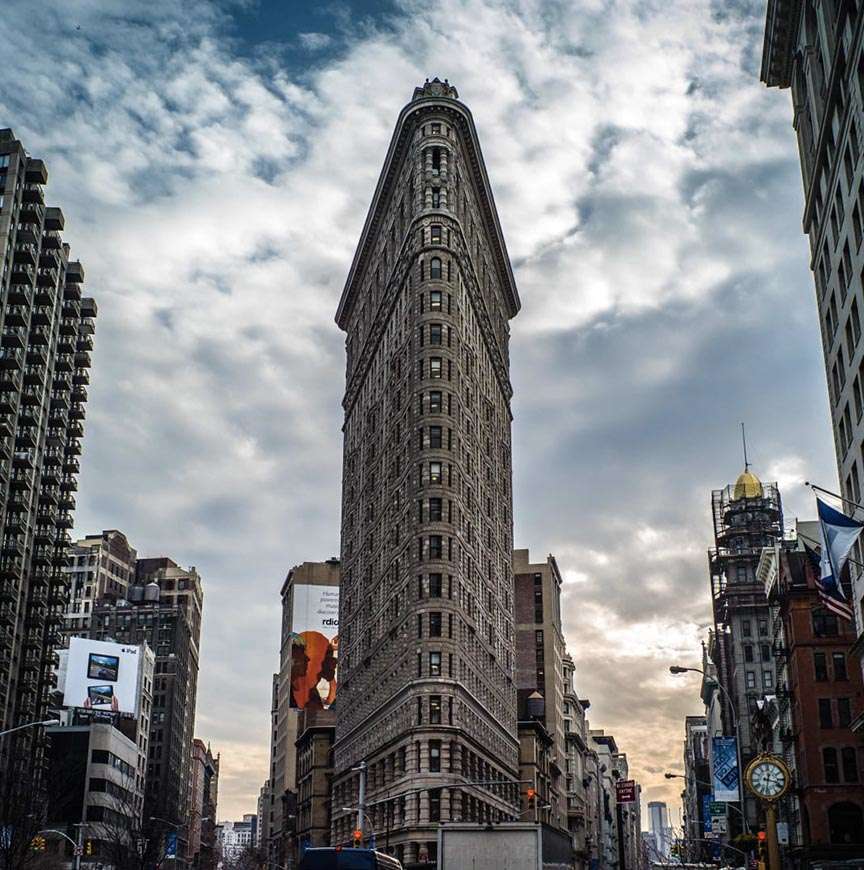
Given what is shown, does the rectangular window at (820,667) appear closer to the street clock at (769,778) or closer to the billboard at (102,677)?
the street clock at (769,778)

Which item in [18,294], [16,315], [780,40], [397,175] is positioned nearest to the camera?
[780,40]

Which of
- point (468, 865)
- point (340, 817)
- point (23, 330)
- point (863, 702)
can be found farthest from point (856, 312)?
point (23, 330)

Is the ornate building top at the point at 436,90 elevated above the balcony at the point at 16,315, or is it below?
above

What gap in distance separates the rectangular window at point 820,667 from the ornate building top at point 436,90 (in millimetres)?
69183

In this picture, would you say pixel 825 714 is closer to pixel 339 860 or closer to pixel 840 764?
pixel 840 764

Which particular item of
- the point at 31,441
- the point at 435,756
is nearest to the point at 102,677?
the point at 31,441

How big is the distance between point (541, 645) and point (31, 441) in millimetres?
87098

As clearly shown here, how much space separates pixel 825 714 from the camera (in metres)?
88.9

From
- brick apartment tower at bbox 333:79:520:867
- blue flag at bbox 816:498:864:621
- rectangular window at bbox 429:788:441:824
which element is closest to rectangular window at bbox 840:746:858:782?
brick apartment tower at bbox 333:79:520:867

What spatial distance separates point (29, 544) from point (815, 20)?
99.9 m

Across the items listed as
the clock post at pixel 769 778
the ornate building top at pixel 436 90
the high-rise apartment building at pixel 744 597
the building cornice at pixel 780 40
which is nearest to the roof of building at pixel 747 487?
the high-rise apartment building at pixel 744 597

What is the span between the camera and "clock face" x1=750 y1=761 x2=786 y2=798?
3478 cm

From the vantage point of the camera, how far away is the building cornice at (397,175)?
12194cm

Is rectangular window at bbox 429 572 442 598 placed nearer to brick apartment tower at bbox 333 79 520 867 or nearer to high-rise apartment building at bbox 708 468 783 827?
brick apartment tower at bbox 333 79 520 867
